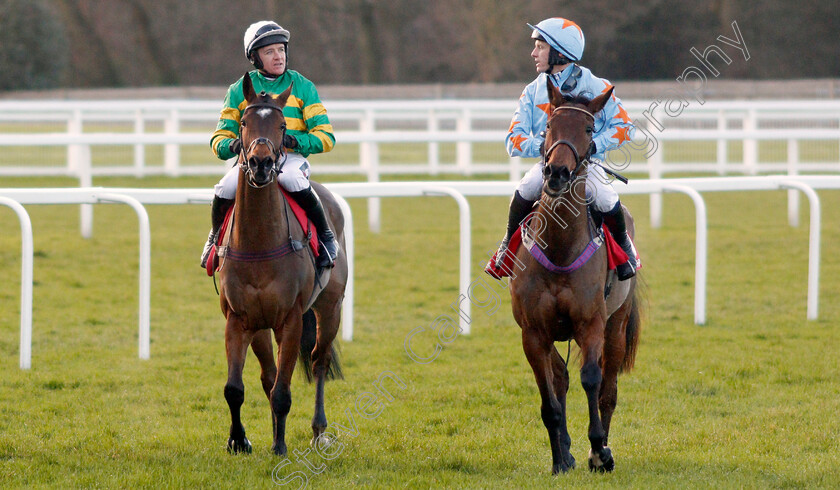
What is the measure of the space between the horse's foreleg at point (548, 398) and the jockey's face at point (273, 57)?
1538 millimetres

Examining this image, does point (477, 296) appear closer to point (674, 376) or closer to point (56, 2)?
point (674, 376)

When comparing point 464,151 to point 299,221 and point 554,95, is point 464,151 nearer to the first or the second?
point 299,221

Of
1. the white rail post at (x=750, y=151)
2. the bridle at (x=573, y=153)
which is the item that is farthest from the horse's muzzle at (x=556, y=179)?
the white rail post at (x=750, y=151)

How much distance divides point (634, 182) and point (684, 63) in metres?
29.9

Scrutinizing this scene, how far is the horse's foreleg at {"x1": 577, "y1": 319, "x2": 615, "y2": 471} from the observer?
169 inches

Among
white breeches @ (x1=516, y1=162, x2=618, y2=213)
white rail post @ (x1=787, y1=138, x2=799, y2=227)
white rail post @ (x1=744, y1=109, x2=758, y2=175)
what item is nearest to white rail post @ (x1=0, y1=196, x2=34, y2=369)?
white breeches @ (x1=516, y1=162, x2=618, y2=213)

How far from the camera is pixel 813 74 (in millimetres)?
35281

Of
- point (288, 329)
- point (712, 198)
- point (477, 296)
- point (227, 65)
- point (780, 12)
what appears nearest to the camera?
point (288, 329)

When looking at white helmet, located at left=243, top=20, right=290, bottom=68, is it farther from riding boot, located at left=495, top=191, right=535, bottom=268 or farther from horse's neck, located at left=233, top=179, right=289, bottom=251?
riding boot, located at left=495, top=191, right=535, bottom=268

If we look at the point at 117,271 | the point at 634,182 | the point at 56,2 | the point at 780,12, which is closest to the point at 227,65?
the point at 56,2

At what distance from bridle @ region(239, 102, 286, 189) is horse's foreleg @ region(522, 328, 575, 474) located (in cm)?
119

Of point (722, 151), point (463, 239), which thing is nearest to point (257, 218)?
point (463, 239)

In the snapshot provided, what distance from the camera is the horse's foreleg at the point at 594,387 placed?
4293mm

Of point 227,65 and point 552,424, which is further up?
point 227,65
